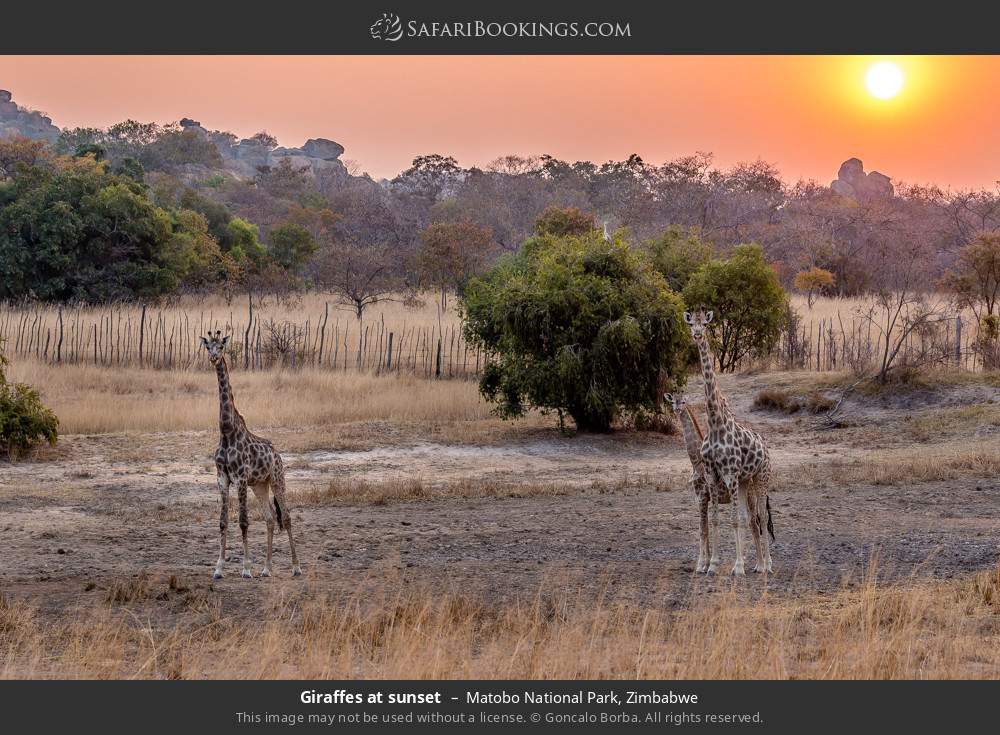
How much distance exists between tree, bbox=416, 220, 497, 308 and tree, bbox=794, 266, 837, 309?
1221 cm

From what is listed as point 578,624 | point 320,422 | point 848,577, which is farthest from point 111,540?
point 320,422

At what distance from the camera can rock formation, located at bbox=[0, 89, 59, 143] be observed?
410 ft

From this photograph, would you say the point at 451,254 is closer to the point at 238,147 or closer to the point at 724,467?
the point at 724,467

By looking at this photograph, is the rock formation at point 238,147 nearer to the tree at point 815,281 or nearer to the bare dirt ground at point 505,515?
the tree at point 815,281

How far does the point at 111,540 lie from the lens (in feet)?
36.8

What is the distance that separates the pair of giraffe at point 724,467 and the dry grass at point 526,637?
2.38 ft

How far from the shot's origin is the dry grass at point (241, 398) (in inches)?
749

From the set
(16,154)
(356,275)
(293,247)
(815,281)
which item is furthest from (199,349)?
(16,154)

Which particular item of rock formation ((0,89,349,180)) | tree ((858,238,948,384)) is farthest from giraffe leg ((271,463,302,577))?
rock formation ((0,89,349,180))

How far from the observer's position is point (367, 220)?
2194 inches

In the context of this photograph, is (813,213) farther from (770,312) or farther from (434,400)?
(434,400)

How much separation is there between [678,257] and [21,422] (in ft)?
50.3

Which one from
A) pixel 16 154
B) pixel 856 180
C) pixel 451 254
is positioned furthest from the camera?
pixel 856 180

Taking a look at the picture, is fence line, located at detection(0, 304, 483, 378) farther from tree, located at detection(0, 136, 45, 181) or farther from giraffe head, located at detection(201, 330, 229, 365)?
tree, located at detection(0, 136, 45, 181)
